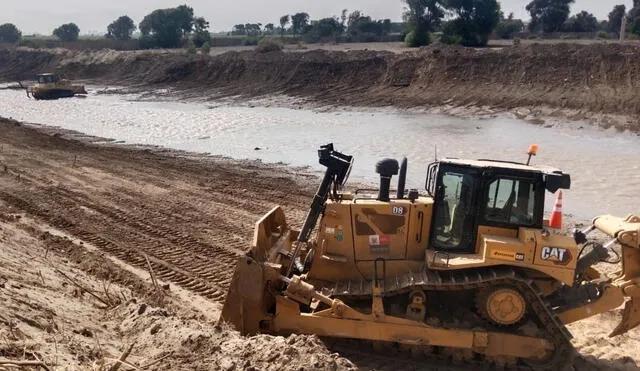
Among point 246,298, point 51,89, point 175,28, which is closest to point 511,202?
point 246,298

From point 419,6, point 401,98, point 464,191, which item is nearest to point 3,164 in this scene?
point 464,191

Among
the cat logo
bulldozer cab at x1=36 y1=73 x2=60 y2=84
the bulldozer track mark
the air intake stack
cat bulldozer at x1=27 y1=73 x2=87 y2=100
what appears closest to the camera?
the cat logo

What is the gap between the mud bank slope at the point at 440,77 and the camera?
29047 mm

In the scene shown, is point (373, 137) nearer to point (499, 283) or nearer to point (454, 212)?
point (454, 212)

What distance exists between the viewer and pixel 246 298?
22.2 ft

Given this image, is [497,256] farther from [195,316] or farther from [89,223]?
[89,223]

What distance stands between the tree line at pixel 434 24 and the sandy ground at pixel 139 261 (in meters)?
34.0

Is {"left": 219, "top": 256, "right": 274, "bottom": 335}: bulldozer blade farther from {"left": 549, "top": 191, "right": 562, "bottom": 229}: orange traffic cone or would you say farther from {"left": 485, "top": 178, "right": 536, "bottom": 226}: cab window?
{"left": 549, "top": 191, "right": 562, "bottom": 229}: orange traffic cone

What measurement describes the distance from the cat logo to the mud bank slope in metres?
20.6

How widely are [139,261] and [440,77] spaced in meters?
28.0

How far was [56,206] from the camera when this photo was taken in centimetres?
1323

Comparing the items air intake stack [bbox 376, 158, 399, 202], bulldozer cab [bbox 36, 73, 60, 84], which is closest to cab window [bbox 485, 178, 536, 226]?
air intake stack [bbox 376, 158, 399, 202]

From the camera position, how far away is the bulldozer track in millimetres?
6484

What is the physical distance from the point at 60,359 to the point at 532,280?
15.4 feet
